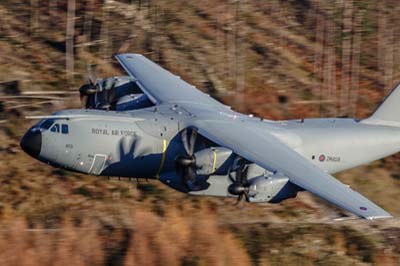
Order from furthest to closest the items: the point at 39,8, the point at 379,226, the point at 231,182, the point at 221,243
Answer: the point at 39,8, the point at 379,226, the point at 231,182, the point at 221,243

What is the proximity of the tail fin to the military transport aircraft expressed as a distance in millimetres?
40

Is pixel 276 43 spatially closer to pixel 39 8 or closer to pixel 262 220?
pixel 39 8

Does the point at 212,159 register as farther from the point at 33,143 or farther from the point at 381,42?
the point at 381,42

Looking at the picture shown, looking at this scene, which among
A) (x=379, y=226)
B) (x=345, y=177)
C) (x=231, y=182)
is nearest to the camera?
(x=231, y=182)

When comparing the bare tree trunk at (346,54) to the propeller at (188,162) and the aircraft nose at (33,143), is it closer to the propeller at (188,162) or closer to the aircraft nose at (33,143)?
the propeller at (188,162)

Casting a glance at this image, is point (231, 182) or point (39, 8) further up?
point (39, 8)

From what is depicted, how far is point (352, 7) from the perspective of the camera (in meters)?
62.5

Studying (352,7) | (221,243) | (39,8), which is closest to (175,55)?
(39,8)

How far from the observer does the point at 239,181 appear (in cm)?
3306

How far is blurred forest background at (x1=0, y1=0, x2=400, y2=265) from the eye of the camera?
33.1 meters

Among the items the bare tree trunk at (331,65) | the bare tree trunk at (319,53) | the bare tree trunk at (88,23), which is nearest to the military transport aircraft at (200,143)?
the bare tree trunk at (331,65)

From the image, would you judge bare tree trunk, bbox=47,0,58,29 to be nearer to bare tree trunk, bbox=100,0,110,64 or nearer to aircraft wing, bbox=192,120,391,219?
bare tree trunk, bbox=100,0,110,64

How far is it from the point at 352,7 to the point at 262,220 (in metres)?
28.5

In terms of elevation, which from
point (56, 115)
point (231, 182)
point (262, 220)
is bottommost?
point (262, 220)
